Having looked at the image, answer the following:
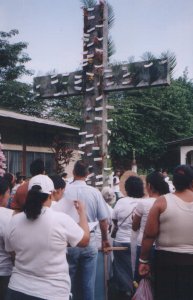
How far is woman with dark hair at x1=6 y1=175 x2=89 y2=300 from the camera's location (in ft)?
10.8

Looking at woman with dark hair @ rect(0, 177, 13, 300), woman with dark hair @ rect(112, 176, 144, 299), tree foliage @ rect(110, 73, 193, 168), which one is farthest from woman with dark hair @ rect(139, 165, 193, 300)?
tree foliage @ rect(110, 73, 193, 168)

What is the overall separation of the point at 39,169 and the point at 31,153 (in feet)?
30.9

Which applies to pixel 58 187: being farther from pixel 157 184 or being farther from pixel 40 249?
pixel 40 249

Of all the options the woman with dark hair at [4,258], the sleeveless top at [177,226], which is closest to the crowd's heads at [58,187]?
the woman with dark hair at [4,258]

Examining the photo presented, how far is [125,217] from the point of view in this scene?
6.44 m

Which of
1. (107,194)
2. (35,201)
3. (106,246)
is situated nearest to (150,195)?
(106,246)

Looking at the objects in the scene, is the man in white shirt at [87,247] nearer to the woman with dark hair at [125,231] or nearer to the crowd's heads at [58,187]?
the crowd's heads at [58,187]

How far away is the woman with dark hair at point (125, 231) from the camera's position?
6211mm

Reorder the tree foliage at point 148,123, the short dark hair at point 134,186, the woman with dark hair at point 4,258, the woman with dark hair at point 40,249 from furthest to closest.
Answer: the tree foliage at point 148,123 → the short dark hair at point 134,186 → the woman with dark hair at point 4,258 → the woman with dark hair at point 40,249

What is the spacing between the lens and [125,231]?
6.55 m

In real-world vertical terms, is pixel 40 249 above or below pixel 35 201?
below

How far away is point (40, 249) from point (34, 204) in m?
0.33

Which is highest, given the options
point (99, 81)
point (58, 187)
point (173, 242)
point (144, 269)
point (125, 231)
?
point (99, 81)

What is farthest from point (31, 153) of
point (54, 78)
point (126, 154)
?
point (126, 154)
